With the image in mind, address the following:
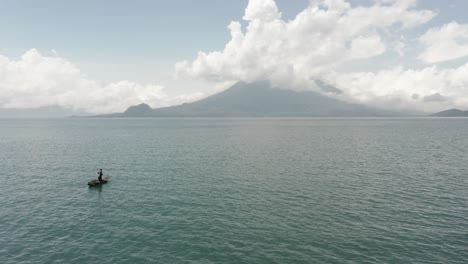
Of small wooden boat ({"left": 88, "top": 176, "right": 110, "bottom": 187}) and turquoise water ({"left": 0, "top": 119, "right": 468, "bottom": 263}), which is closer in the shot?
turquoise water ({"left": 0, "top": 119, "right": 468, "bottom": 263})

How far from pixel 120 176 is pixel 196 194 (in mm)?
27020

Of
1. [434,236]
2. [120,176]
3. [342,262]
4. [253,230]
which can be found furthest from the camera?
[120,176]

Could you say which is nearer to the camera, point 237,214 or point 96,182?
point 237,214

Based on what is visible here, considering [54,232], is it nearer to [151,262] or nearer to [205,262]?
[151,262]

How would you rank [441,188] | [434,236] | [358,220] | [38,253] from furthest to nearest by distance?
[441,188], [358,220], [434,236], [38,253]

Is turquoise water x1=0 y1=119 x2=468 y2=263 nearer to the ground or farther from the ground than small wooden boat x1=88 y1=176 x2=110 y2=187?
nearer to the ground

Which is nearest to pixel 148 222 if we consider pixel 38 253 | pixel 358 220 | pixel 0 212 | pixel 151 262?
pixel 151 262

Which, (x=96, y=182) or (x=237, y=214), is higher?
(x=96, y=182)

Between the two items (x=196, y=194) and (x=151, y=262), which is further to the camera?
(x=196, y=194)

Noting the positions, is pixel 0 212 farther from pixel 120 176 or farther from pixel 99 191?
pixel 120 176

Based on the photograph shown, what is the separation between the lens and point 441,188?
5600 centimetres

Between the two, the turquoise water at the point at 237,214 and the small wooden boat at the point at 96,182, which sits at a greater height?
the small wooden boat at the point at 96,182

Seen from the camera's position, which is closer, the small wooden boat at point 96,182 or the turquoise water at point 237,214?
the turquoise water at point 237,214

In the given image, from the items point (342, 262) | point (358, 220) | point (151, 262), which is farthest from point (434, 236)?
point (151, 262)
